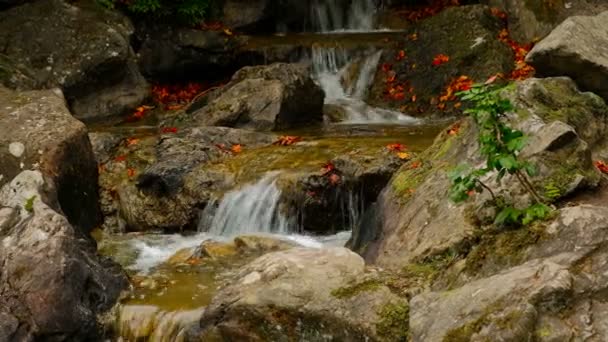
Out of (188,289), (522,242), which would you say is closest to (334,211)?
(188,289)

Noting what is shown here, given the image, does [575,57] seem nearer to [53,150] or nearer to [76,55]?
[53,150]

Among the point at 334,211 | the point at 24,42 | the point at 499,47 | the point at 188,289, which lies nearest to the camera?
the point at 188,289

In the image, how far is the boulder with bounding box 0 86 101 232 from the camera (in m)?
7.60

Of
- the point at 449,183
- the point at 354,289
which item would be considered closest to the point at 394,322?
the point at 354,289

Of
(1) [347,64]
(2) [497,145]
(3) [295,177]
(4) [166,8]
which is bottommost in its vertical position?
(3) [295,177]

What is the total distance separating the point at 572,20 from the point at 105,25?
8.48 m

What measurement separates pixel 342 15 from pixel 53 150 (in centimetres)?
949

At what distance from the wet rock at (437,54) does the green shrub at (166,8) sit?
148 inches

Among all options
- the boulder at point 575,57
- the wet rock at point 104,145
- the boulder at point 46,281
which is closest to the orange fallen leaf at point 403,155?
the boulder at point 575,57

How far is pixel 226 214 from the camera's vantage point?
8195 mm

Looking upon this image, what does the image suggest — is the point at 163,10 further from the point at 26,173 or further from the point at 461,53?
the point at 26,173

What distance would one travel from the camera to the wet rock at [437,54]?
11.6 m

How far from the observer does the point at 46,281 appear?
539 cm

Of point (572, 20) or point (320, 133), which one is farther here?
point (320, 133)
